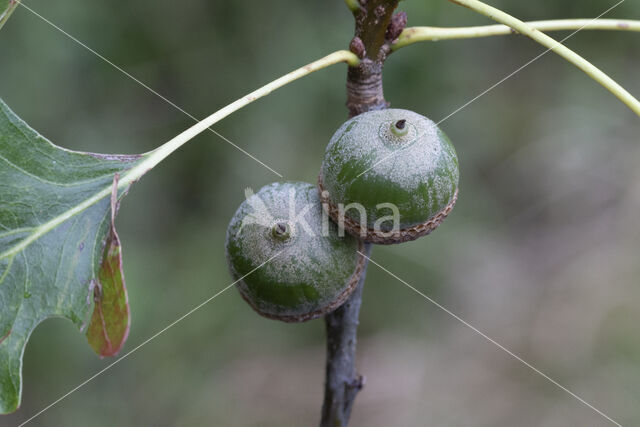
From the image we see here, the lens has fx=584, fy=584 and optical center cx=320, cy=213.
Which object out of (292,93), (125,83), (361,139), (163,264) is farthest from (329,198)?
(125,83)

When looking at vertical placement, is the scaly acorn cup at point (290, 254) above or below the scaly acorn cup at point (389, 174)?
below

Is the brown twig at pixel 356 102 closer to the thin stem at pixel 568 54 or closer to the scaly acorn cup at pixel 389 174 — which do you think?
the scaly acorn cup at pixel 389 174

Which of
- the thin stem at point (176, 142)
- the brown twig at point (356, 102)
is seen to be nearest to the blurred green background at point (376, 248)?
the brown twig at point (356, 102)

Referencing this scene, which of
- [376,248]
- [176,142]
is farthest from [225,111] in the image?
[376,248]

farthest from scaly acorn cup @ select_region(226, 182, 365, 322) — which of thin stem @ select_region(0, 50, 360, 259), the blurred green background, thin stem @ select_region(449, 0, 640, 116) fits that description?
the blurred green background

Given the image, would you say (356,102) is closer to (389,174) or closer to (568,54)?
(389,174)

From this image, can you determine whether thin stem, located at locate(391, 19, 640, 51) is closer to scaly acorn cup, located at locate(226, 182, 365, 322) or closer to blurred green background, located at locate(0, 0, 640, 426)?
scaly acorn cup, located at locate(226, 182, 365, 322)

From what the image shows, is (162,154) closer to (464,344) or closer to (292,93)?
(292,93)
